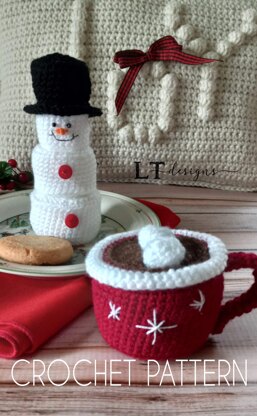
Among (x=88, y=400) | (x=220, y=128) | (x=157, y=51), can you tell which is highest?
(x=157, y=51)

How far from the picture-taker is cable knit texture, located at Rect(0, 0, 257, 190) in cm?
84

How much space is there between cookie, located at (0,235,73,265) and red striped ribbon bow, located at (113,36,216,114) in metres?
0.37

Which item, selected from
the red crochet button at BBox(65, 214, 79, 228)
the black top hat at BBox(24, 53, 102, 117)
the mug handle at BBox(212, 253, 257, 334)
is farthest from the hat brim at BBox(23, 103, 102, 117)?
the mug handle at BBox(212, 253, 257, 334)

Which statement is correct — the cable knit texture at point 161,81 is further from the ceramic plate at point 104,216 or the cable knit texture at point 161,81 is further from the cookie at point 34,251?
the cookie at point 34,251

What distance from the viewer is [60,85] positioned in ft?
1.80

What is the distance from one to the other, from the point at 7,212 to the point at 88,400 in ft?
1.20

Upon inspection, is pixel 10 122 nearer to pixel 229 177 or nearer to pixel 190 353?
pixel 229 177

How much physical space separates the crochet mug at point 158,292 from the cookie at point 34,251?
0.12 m

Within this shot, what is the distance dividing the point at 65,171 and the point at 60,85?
0.10 m

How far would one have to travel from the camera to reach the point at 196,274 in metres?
0.39

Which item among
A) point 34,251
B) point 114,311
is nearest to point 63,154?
point 34,251

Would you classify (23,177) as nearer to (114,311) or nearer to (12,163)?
(12,163)

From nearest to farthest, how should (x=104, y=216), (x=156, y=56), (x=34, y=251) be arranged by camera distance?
(x=34, y=251), (x=104, y=216), (x=156, y=56)


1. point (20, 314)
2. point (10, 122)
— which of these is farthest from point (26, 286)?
point (10, 122)
